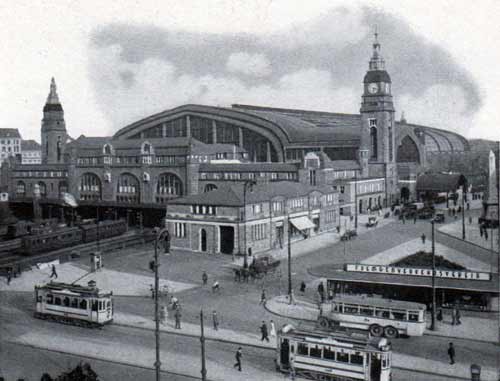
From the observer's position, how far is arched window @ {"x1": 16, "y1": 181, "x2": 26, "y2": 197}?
8588cm

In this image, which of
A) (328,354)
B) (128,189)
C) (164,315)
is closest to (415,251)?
(164,315)

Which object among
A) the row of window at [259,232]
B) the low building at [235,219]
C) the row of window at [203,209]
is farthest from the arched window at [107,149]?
the row of window at [259,232]

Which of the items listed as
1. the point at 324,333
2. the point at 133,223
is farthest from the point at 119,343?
the point at 133,223

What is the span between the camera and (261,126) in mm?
94812

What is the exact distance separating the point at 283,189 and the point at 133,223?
70.1 feet

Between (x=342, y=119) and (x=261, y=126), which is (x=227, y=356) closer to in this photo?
(x=261, y=126)

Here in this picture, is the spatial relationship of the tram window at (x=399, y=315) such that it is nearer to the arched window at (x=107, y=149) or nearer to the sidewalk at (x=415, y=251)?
the sidewalk at (x=415, y=251)

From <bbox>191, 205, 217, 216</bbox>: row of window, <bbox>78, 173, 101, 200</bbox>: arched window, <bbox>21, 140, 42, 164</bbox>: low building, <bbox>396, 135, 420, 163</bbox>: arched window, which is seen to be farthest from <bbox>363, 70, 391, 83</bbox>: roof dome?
<bbox>21, 140, 42, 164</bbox>: low building

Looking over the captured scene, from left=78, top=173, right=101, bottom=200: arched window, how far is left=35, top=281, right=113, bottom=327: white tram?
4831 centimetres

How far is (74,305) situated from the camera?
95.7 ft

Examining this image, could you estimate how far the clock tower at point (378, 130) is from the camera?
277 feet

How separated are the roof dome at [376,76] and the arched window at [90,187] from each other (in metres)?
40.5

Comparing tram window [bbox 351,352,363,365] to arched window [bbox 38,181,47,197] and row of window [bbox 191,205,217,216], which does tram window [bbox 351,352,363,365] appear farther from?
arched window [bbox 38,181,47,197]

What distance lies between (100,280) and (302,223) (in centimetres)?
2296
